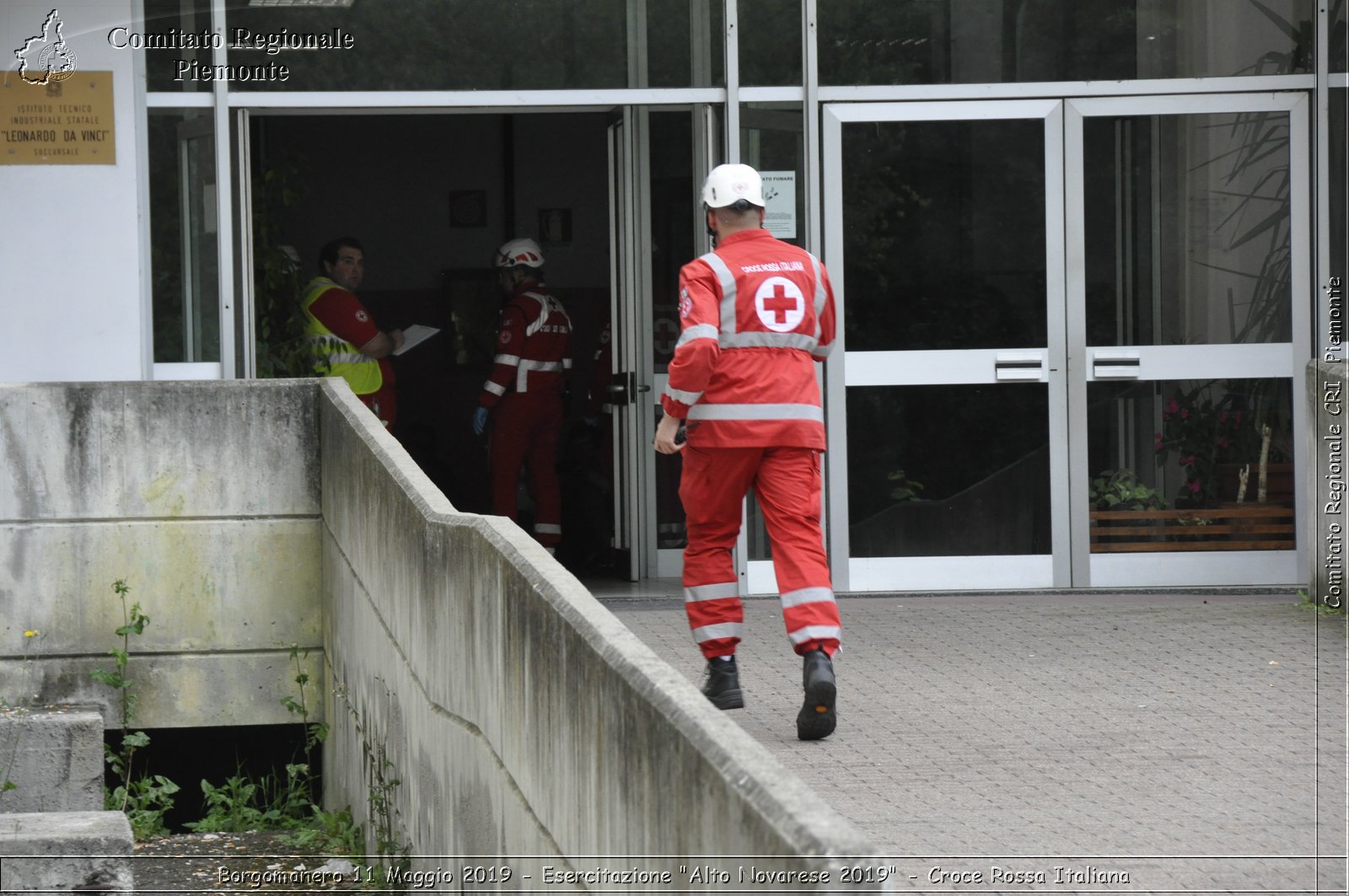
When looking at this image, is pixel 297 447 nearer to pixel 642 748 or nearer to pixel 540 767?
pixel 540 767

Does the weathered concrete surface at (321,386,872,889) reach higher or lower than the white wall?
lower

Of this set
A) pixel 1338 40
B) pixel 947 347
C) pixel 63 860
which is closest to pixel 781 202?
pixel 947 347

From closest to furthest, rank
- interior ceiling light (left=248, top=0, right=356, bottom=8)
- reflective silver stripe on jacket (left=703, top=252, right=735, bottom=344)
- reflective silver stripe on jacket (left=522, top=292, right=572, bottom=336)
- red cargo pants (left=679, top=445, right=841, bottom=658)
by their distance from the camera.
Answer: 1. red cargo pants (left=679, top=445, right=841, bottom=658)
2. reflective silver stripe on jacket (left=703, top=252, right=735, bottom=344)
3. interior ceiling light (left=248, top=0, right=356, bottom=8)
4. reflective silver stripe on jacket (left=522, top=292, right=572, bottom=336)

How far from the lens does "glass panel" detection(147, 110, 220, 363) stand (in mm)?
8258

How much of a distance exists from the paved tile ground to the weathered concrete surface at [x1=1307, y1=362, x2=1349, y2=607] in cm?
19

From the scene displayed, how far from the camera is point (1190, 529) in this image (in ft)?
28.1

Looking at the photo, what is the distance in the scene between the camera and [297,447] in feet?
25.4

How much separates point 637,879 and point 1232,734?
3.31m

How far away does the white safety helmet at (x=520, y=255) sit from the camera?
10.5 metres

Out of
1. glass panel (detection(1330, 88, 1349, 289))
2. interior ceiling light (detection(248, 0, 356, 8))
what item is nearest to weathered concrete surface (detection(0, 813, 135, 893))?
interior ceiling light (detection(248, 0, 356, 8))

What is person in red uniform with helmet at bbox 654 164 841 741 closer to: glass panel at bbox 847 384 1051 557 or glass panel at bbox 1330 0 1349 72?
glass panel at bbox 847 384 1051 557

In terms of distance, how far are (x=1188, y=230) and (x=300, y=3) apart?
468 centimetres

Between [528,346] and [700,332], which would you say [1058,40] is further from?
[700,332]

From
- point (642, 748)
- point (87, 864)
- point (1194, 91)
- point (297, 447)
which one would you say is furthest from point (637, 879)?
point (1194, 91)
